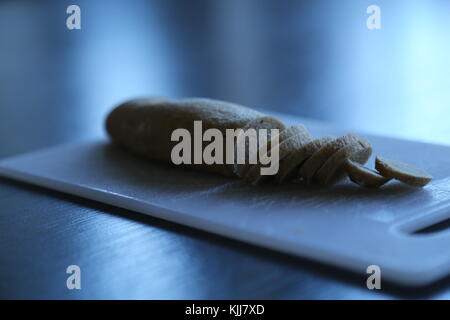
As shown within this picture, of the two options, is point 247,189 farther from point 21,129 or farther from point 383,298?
point 21,129

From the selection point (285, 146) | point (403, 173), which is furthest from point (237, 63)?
point (403, 173)

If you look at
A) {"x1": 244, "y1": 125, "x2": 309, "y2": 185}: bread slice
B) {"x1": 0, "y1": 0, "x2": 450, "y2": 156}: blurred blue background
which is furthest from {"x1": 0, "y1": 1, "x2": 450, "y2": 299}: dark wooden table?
{"x1": 244, "y1": 125, "x2": 309, "y2": 185}: bread slice

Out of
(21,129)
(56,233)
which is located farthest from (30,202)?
(21,129)

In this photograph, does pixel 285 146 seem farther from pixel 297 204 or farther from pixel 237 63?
pixel 237 63

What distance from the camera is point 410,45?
4.11m

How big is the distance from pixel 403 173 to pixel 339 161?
17 cm

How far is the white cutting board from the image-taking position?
158cm

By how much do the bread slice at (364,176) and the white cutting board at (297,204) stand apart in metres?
0.03

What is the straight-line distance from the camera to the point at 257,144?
7.27ft

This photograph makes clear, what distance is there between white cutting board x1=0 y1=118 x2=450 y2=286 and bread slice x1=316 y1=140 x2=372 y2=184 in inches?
1.3

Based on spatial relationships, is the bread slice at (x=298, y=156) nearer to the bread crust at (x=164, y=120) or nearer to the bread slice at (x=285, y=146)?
the bread slice at (x=285, y=146)

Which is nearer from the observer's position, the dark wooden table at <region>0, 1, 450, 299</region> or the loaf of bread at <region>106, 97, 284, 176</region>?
the dark wooden table at <region>0, 1, 450, 299</region>

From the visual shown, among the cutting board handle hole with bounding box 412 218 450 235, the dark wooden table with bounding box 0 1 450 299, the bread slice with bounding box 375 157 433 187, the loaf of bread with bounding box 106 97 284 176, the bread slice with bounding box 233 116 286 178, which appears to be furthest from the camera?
the loaf of bread with bounding box 106 97 284 176

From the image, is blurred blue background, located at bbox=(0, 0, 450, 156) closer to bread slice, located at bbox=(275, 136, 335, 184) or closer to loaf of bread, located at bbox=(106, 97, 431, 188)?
loaf of bread, located at bbox=(106, 97, 431, 188)
